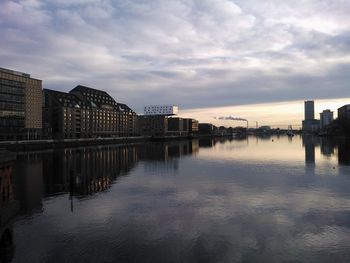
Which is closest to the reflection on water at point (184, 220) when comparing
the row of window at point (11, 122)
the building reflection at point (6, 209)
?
the building reflection at point (6, 209)

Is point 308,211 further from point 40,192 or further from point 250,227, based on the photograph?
point 40,192

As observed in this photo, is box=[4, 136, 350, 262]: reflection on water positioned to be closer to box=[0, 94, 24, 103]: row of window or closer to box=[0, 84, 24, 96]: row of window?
box=[0, 94, 24, 103]: row of window

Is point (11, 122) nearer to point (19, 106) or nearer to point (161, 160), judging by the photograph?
point (19, 106)

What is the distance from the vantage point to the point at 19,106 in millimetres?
166375

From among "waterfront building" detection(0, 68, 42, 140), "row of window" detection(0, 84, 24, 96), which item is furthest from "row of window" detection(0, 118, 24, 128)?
"row of window" detection(0, 84, 24, 96)

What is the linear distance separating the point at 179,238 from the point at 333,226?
1205cm

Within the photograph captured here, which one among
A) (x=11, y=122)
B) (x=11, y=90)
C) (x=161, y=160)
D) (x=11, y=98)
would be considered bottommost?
(x=161, y=160)

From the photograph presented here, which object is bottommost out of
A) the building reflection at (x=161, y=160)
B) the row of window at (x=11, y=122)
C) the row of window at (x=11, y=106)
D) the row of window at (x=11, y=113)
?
the building reflection at (x=161, y=160)

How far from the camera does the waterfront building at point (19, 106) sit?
6176 inches

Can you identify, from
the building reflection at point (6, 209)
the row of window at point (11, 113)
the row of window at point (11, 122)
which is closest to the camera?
the building reflection at point (6, 209)

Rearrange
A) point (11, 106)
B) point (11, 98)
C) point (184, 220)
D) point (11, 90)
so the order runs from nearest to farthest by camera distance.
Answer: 1. point (184, 220)
2. point (11, 106)
3. point (11, 98)
4. point (11, 90)

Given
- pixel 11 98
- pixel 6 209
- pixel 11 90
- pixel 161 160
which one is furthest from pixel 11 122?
pixel 6 209

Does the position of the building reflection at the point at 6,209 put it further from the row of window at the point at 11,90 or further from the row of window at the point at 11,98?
the row of window at the point at 11,90

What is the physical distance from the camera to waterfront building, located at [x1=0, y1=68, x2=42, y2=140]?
156875 mm
